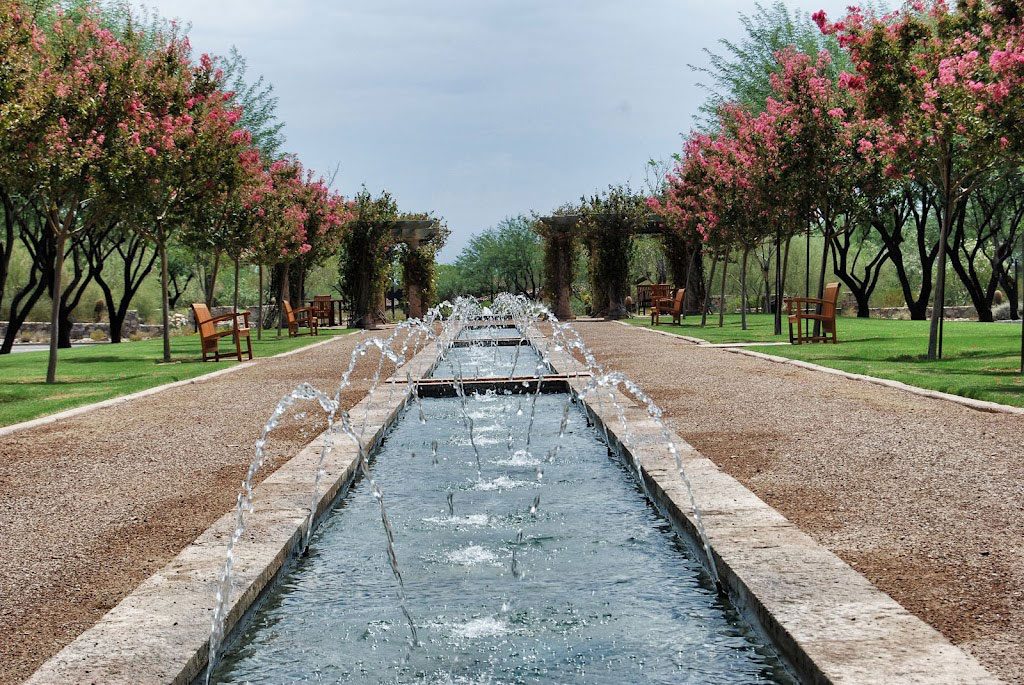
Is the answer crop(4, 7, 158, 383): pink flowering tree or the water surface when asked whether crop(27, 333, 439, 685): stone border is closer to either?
the water surface

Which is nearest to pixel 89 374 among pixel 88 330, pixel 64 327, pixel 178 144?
pixel 178 144

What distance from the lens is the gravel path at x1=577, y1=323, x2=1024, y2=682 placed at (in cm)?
383

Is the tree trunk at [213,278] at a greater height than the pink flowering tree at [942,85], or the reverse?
the pink flowering tree at [942,85]

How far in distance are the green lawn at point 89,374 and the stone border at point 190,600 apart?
18.5 ft

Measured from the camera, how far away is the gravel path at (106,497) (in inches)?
157

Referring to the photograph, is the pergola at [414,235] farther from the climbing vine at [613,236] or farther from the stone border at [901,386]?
the stone border at [901,386]

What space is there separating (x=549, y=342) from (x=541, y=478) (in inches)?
544

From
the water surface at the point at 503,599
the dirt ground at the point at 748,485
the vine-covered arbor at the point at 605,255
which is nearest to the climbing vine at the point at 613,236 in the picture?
the vine-covered arbor at the point at 605,255

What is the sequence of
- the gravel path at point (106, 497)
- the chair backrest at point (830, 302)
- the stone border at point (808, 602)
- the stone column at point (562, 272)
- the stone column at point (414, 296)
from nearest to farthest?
the stone border at point (808, 602), the gravel path at point (106, 497), the chair backrest at point (830, 302), the stone column at point (562, 272), the stone column at point (414, 296)

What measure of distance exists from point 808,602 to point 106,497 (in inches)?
166

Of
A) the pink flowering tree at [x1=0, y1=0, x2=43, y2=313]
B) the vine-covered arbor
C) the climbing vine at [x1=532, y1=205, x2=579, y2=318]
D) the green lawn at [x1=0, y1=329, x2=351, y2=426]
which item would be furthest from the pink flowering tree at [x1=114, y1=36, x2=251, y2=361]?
the climbing vine at [x1=532, y1=205, x2=579, y2=318]

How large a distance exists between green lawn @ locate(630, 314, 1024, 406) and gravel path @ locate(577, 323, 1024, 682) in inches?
33.3

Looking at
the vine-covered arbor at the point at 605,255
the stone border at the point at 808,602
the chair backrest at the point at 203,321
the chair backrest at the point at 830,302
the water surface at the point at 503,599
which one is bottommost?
Result: the water surface at the point at 503,599

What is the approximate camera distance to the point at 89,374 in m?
16.1
